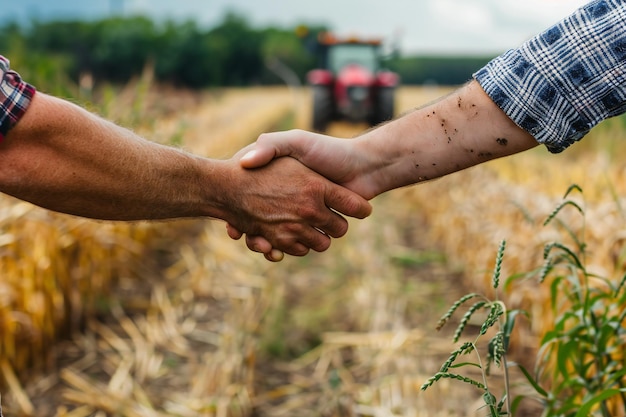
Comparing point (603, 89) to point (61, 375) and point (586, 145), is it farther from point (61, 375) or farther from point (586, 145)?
point (586, 145)

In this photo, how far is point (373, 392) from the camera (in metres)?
3.15

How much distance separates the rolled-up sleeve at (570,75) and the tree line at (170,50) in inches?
1088

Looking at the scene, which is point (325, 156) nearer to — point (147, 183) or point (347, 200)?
point (347, 200)

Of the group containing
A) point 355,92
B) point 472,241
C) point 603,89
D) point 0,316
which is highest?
point 603,89

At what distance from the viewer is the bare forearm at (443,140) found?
2.23 m

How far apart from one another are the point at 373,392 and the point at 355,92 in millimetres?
10450

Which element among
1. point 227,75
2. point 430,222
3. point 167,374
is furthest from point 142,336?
point 227,75

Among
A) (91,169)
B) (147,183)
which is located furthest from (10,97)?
(147,183)

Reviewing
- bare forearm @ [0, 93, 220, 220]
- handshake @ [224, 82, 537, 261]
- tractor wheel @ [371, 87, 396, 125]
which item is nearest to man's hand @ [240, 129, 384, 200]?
handshake @ [224, 82, 537, 261]

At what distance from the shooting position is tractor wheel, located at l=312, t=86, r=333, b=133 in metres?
13.1

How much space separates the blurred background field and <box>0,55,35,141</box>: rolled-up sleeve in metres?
1.05

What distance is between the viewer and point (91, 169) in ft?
7.03

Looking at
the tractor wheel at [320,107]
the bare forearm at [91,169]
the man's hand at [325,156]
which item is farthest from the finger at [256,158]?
the tractor wheel at [320,107]

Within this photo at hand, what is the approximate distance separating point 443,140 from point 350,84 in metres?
11.0
